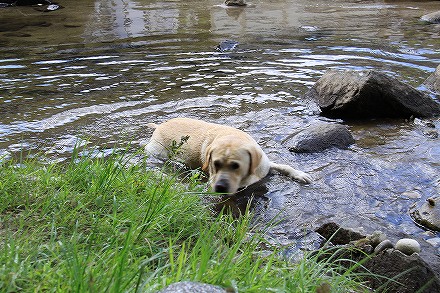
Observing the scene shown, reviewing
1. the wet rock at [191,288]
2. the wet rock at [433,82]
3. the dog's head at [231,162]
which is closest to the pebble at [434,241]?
the dog's head at [231,162]

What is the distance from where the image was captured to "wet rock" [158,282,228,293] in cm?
243

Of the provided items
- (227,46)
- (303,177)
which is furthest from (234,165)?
(227,46)

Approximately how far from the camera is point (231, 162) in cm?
559

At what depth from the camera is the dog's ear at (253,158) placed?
5699mm

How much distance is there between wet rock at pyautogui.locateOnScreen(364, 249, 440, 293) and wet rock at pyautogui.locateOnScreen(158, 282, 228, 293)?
1.40 meters

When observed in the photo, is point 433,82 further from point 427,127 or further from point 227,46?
point 227,46

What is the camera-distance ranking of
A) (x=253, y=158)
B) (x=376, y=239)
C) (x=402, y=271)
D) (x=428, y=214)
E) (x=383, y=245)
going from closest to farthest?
(x=402, y=271)
(x=383, y=245)
(x=376, y=239)
(x=428, y=214)
(x=253, y=158)

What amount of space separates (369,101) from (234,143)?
2923 mm

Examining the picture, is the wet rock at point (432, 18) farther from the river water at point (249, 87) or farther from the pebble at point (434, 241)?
the pebble at point (434, 241)

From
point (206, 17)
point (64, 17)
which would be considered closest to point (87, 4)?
point (64, 17)

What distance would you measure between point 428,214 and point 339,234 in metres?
0.93

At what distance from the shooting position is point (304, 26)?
15570 mm

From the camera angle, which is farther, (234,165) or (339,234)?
(234,165)

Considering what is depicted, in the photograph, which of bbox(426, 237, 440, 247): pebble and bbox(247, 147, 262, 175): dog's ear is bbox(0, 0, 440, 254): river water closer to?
bbox(426, 237, 440, 247): pebble
